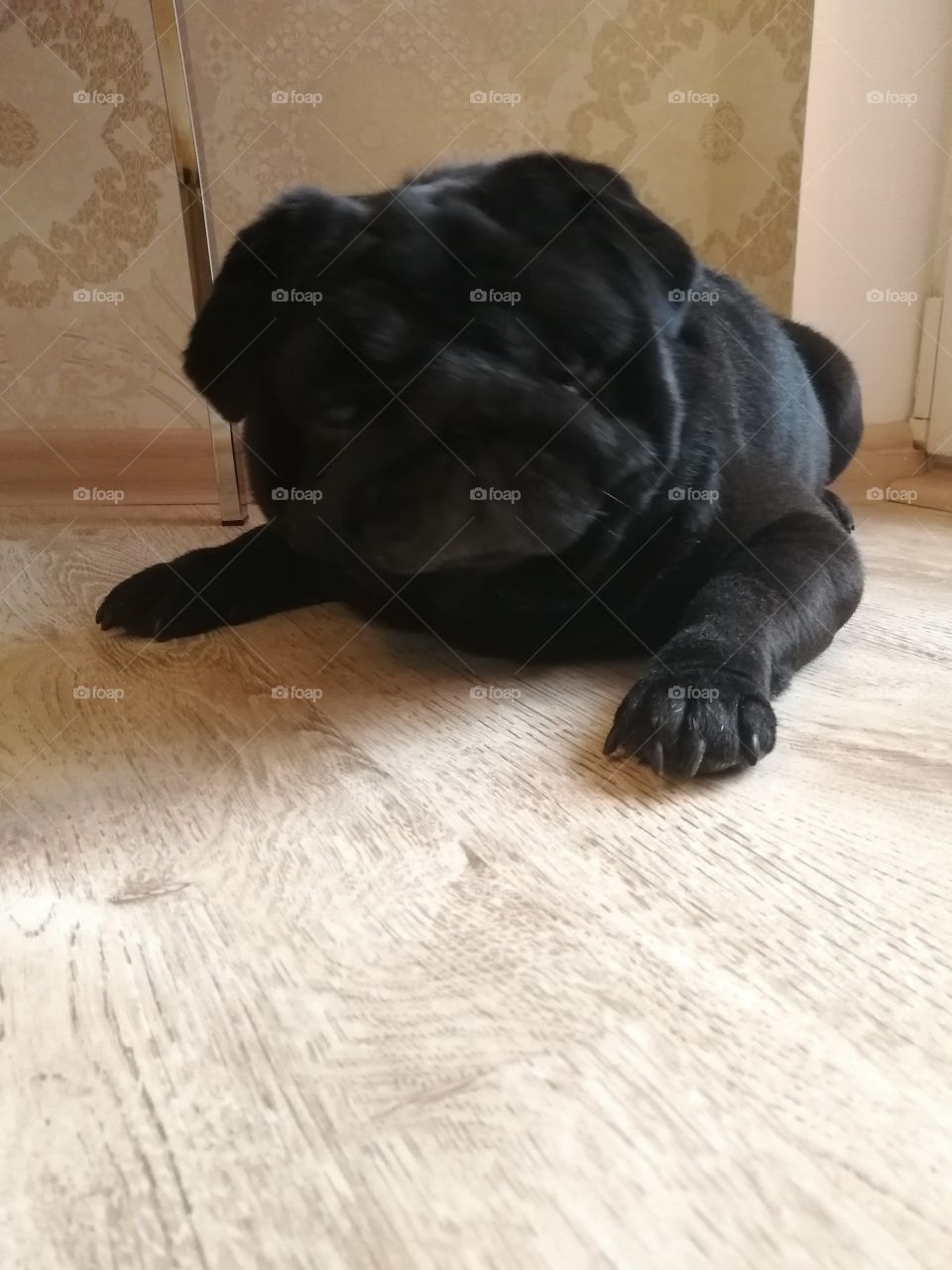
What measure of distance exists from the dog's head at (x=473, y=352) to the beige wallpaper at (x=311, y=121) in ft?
3.74

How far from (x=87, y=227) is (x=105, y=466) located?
0.54 meters

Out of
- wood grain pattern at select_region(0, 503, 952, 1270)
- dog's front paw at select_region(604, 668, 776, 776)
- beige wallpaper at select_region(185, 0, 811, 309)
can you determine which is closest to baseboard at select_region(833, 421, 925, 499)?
beige wallpaper at select_region(185, 0, 811, 309)

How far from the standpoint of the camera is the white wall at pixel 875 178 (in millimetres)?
2033

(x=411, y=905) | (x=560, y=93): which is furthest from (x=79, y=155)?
(x=411, y=905)

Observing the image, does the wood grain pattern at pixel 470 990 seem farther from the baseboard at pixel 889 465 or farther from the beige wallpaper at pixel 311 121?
the beige wallpaper at pixel 311 121

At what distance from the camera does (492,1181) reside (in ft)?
1.74

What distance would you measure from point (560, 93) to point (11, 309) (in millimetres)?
1354

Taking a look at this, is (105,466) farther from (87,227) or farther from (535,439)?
(535,439)

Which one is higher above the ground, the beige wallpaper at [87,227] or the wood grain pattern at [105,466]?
the beige wallpaper at [87,227]

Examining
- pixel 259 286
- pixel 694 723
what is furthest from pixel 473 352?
pixel 694 723

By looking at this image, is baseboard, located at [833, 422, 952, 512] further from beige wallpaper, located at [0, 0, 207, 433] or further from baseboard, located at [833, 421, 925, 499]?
beige wallpaper, located at [0, 0, 207, 433]

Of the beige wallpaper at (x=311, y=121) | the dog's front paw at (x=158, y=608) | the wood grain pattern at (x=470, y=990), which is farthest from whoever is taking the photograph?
the beige wallpaper at (x=311, y=121)

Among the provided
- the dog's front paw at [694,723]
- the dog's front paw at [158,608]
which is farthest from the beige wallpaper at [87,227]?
the dog's front paw at [694,723]

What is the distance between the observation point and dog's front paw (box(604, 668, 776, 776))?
3.21 ft
